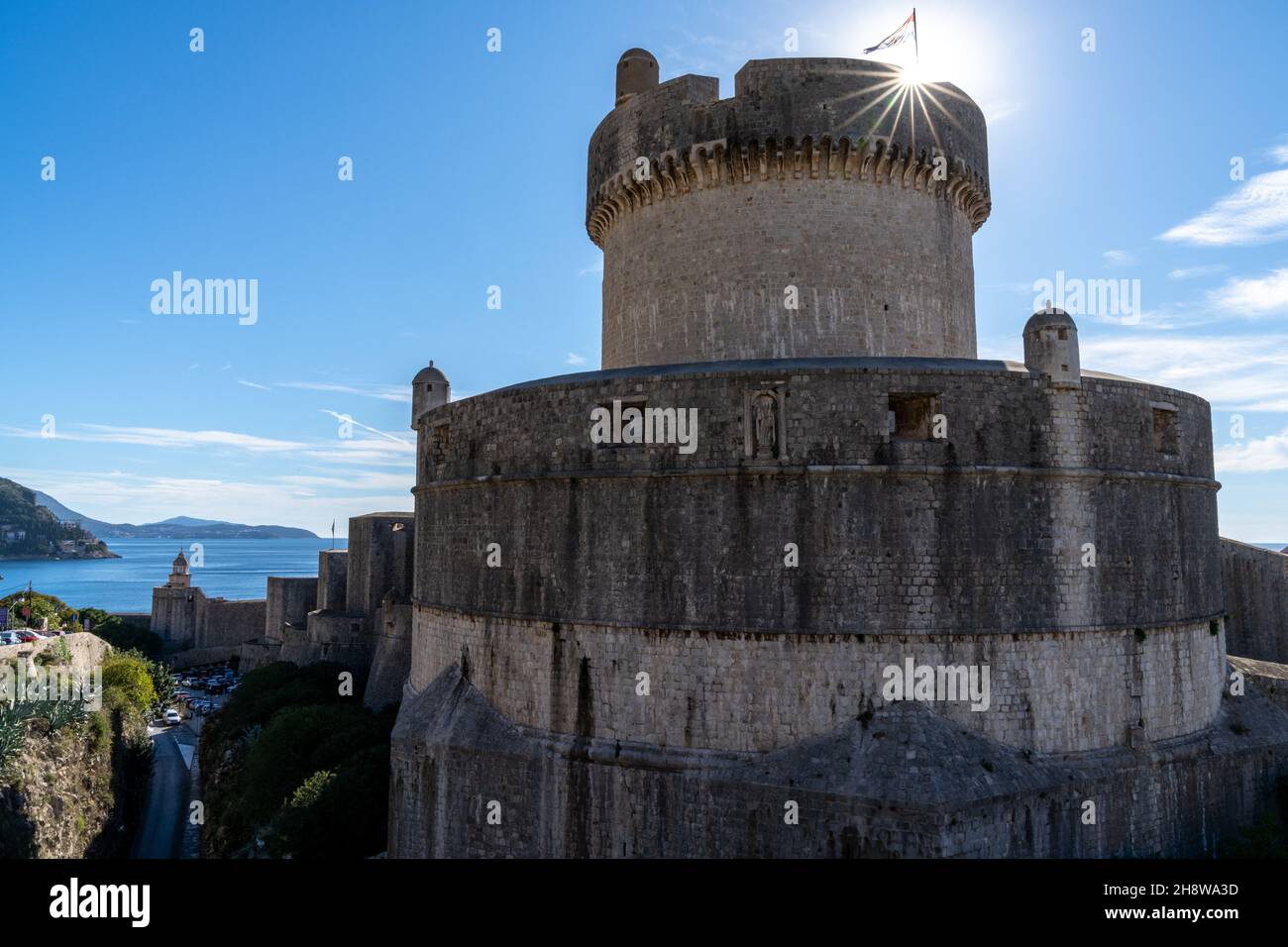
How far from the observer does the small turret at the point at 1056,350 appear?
35.7 feet

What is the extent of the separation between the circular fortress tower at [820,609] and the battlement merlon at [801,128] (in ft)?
0.36

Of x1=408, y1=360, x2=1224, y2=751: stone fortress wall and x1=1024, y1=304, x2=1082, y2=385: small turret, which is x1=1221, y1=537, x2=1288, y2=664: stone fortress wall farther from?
x1=1024, y1=304, x2=1082, y2=385: small turret

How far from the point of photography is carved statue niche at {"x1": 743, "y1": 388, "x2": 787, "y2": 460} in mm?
10617

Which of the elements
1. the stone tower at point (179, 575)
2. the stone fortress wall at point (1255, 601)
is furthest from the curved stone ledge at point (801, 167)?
the stone tower at point (179, 575)

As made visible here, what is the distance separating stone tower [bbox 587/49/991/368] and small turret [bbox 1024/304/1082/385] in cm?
296

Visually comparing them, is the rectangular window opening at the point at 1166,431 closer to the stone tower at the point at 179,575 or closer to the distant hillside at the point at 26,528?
the stone tower at the point at 179,575

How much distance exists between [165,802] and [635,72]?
3099 centimetres

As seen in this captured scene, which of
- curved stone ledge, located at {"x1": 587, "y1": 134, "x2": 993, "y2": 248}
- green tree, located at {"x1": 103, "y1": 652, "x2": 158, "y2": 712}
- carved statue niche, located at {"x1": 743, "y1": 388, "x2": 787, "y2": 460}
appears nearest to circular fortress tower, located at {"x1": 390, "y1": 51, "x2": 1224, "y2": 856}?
carved statue niche, located at {"x1": 743, "y1": 388, "x2": 787, "y2": 460}

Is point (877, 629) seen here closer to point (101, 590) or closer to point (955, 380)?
point (955, 380)

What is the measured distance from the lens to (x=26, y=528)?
170m

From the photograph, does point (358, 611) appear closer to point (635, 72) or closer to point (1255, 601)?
point (635, 72)

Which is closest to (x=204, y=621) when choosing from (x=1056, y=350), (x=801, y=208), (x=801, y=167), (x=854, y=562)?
(x=801, y=208)

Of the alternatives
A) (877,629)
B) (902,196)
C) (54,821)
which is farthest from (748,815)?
(54,821)
